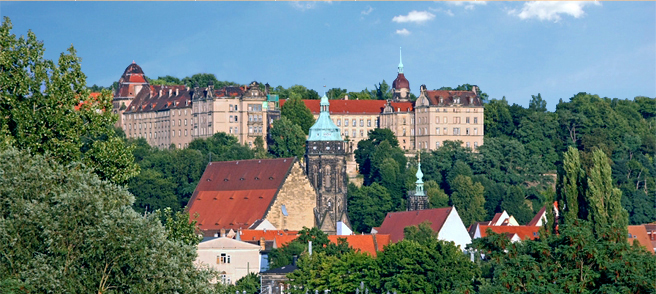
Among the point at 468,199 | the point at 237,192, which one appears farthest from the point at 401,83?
the point at 237,192

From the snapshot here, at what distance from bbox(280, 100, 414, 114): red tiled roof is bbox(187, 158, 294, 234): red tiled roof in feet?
196

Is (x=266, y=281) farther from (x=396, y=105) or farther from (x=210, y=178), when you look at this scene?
(x=396, y=105)

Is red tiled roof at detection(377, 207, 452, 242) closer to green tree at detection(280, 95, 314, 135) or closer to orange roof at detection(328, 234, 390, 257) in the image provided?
orange roof at detection(328, 234, 390, 257)

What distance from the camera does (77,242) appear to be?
30688mm

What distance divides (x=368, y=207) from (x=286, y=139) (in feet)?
85.0

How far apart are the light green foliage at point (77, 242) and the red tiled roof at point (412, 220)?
2450 inches

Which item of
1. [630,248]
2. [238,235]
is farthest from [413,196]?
[630,248]

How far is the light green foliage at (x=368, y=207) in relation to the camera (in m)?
121

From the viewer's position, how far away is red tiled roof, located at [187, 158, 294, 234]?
9912cm

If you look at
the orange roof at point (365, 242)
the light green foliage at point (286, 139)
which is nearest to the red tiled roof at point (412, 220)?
the orange roof at point (365, 242)

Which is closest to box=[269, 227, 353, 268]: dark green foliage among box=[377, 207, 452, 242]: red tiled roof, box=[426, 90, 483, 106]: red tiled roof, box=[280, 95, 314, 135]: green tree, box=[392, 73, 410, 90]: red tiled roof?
box=[377, 207, 452, 242]: red tiled roof

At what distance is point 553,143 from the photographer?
6255 inches

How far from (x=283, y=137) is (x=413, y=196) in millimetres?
37848

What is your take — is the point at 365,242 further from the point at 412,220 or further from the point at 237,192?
the point at 237,192
